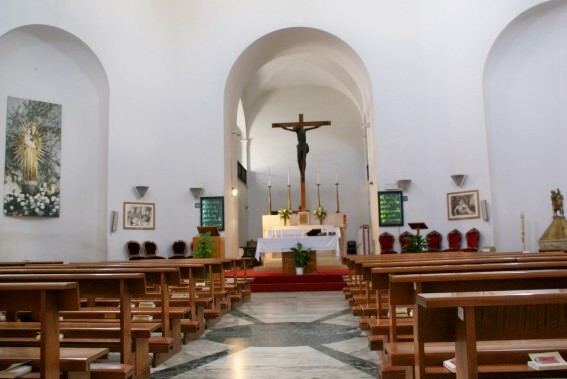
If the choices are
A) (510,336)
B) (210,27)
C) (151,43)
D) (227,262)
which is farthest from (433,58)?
(510,336)

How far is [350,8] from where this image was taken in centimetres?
1143

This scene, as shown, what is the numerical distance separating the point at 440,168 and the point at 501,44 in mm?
2808

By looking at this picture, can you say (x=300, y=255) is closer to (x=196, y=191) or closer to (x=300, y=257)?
(x=300, y=257)

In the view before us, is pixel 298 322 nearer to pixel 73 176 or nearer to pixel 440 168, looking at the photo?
pixel 440 168

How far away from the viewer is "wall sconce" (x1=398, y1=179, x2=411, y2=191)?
35.0 feet

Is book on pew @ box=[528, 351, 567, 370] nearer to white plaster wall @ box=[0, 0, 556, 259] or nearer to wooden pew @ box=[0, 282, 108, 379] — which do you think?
wooden pew @ box=[0, 282, 108, 379]

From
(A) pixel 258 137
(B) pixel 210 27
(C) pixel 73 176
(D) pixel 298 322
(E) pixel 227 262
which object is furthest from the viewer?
(A) pixel 258 137

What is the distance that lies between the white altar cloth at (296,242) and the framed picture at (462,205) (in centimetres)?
277

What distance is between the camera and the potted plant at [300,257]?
927 centimetres

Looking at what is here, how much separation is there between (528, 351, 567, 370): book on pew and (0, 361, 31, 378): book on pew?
6.54ft

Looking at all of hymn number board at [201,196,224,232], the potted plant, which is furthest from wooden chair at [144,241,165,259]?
the potted plant

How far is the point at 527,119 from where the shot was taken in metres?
10.4

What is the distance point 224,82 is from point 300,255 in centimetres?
459

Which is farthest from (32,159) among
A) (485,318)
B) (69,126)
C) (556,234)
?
(485,318)
